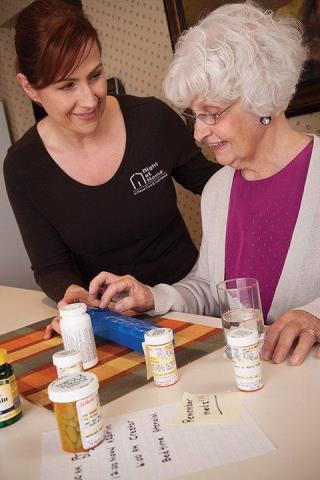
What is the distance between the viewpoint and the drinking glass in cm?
105

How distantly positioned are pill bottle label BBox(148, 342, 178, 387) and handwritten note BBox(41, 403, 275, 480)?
12 cm

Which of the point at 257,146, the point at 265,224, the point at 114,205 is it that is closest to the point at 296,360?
the point at 265,224

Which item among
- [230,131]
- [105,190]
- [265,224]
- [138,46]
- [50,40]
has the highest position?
[138,46]

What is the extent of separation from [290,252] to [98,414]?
0.70 m

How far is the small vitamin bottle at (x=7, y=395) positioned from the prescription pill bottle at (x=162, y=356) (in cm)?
25

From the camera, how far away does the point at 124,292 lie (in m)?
1.38

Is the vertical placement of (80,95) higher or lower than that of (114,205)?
higher

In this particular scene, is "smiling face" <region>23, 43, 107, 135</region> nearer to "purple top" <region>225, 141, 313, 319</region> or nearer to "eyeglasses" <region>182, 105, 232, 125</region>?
"eyeglasses" <region>182, 105, 232, 125</region>

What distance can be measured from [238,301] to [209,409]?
30 centimetres

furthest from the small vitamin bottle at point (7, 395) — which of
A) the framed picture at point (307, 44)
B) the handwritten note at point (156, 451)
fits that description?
the framed picture at point (307, 44)

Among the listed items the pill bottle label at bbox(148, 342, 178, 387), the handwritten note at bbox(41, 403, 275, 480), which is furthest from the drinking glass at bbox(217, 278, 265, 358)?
the handwritten note at bbox(41, 403, 275, 480)

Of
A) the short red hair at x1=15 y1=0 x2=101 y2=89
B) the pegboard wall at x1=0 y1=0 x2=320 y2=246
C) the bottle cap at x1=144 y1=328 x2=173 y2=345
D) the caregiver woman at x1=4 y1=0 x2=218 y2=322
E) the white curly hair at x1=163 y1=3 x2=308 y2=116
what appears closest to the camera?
the bottle cap at x1=144 y1=328 x2=173 y2=345

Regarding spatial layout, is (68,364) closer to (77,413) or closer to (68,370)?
(68,370)

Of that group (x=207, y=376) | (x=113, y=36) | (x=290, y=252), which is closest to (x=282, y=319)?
(x=207, y=376)
